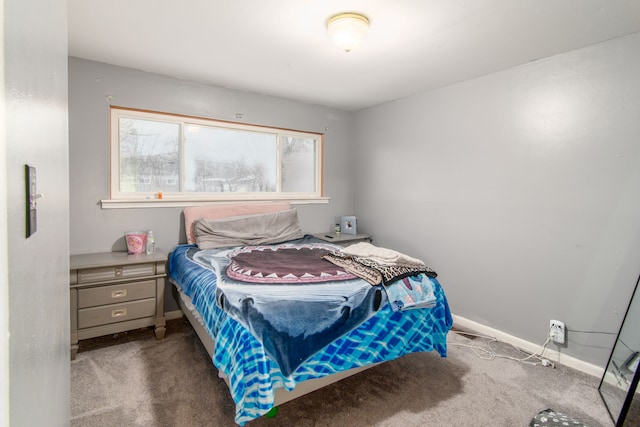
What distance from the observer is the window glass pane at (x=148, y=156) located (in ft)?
9.93

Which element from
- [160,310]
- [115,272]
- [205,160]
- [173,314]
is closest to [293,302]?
[160,310]

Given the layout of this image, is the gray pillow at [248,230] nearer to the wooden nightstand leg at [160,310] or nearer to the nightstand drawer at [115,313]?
the wooden nightstand leg at [160,310]

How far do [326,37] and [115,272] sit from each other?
239 cm

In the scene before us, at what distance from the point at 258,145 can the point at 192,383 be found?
2.55 meters

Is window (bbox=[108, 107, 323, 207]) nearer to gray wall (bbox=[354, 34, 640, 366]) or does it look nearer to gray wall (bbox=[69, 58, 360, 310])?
gray wall (bbox=[69, 58, 360, 310])

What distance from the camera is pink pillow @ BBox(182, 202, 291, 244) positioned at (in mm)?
3182

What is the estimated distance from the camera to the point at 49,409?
0.75 metres

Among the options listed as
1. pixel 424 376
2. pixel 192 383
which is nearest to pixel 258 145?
pixel 192 383

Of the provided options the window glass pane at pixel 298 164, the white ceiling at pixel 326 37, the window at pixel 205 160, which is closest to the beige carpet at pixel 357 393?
the window at pixel 205 160

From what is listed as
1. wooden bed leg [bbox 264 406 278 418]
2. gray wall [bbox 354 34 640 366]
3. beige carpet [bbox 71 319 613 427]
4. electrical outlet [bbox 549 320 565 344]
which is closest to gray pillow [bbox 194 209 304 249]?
beige carpet [bbox 71 319 613 427]

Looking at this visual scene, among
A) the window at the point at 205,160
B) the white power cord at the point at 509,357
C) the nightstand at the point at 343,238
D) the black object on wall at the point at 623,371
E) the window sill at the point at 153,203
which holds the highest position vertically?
the window at the point at 205,160

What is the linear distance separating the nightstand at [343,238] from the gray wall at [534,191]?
532mm

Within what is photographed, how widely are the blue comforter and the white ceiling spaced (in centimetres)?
166

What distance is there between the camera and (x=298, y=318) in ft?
5.39
